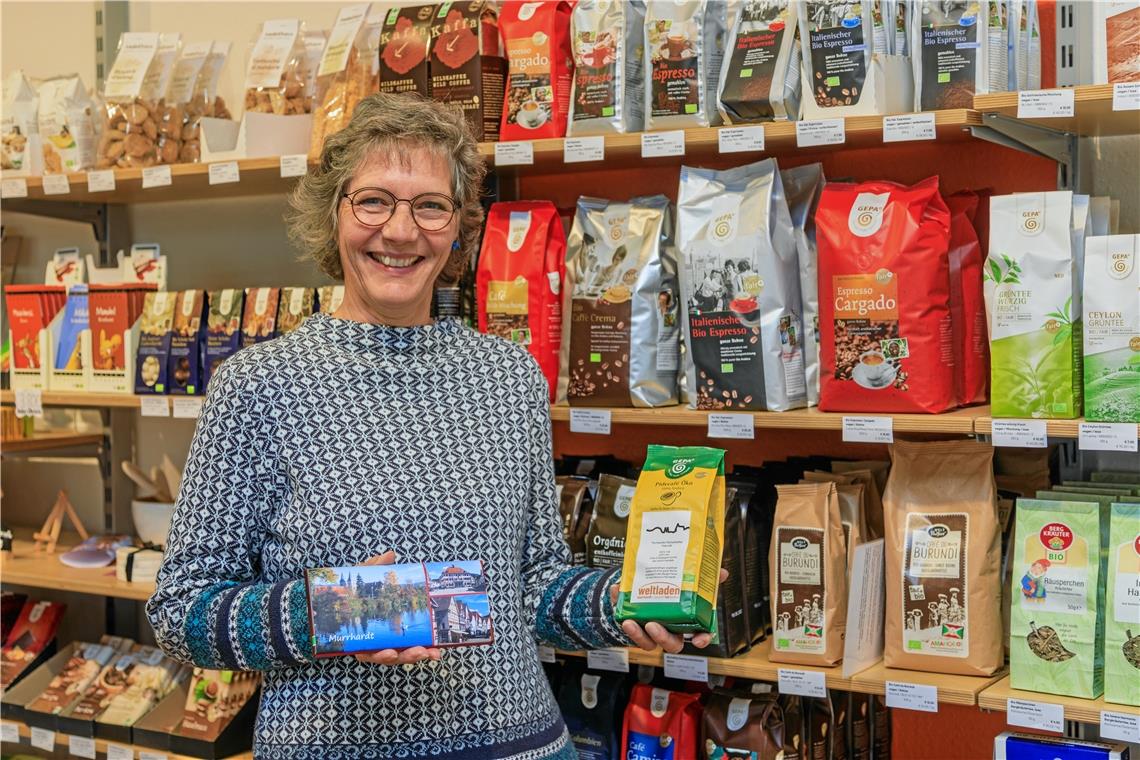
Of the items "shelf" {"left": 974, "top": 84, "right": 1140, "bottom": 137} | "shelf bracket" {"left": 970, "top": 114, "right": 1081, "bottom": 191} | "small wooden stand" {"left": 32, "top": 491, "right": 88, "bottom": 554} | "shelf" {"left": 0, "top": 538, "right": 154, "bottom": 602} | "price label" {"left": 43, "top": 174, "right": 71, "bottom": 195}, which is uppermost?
"price label" {"left": 43, "top": 174, "right": 71, "bottom": 195}

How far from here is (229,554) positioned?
1.71m

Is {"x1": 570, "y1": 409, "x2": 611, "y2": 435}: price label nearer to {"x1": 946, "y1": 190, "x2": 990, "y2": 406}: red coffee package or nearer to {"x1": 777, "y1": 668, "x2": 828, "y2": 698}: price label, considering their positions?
{"x1": 777, "y1": 668, "x2": 828, "y2": 698}: price label

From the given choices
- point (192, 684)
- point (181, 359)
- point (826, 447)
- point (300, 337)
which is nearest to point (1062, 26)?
point (826, 447)

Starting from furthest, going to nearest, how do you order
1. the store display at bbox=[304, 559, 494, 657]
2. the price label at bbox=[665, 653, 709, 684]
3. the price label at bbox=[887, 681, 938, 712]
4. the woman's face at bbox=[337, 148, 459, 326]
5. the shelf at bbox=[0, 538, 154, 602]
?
the shelf at bbox=[0, 538, 154, 602]
the price label at bbox=[665, 653, 709, 684]
the price label at bbox=[887, 681, 938, 712]
the woman's face at bbox=[337, 148, 459, 326]
the store display at bbox=[304, 559, 494, 657]

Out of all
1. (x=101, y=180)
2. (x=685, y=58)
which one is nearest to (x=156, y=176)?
(x=101, y=180)

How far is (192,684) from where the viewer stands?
10.3ft

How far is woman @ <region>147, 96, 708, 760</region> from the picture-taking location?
5.56ft

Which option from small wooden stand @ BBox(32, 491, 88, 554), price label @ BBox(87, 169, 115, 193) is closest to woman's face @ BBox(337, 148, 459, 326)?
price label @ BBox(87, 169, 115, 193)

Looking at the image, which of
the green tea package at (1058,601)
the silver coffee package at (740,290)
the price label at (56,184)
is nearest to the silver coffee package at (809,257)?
the silver coffee package at (740,290)

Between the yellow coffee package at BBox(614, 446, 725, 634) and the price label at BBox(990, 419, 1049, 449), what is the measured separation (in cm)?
62

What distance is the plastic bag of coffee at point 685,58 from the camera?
2506 millimetres

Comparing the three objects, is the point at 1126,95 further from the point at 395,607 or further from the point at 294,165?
the point at 294,165

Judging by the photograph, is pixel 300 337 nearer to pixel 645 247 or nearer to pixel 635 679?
pixel 645 247

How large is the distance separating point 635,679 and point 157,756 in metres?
1.29
